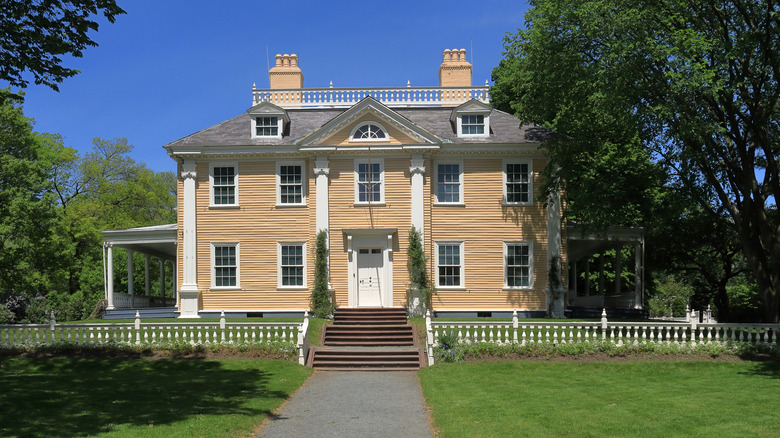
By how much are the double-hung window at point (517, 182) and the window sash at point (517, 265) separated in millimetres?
1754

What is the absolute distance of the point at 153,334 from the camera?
19359 mm

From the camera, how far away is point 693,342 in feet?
61.1

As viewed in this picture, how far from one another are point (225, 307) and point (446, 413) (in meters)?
15.9

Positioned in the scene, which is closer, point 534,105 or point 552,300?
point 534,105

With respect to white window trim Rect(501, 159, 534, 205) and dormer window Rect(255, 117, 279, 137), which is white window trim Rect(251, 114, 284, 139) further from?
white window trim Rect(501, 159, 534, 205)

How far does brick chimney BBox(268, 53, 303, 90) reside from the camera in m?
30.1

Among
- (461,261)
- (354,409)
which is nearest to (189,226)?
(461,261)

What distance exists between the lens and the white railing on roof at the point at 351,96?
94.1 feet

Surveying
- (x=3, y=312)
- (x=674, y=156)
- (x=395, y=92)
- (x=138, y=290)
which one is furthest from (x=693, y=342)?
(x=138, y=290)

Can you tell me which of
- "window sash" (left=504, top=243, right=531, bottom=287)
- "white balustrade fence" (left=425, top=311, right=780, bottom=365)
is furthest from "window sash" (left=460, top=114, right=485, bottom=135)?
"white balustrade fence" (left=425, top=311, right=780, bottom=365)

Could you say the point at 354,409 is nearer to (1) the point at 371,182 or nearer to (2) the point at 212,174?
(1) the point at 371,182

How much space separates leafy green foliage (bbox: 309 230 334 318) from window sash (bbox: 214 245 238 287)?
3264mm

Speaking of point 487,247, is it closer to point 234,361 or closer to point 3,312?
point 234,361

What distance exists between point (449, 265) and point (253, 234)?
770 cm
